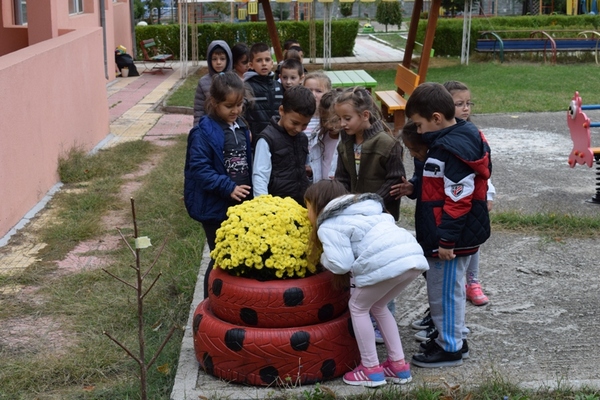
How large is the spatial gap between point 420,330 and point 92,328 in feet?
6.33

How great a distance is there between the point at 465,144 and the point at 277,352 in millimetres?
1333

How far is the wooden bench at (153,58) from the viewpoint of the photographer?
2220cm

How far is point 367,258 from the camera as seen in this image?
12.3 ft

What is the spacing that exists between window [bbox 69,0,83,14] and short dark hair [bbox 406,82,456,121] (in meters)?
14.4

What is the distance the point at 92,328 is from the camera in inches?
193

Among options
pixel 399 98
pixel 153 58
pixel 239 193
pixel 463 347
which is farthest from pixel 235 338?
pixel 153 58

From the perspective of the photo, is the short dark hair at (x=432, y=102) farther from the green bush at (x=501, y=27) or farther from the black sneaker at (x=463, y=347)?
the green bush at (x=501, y=27)

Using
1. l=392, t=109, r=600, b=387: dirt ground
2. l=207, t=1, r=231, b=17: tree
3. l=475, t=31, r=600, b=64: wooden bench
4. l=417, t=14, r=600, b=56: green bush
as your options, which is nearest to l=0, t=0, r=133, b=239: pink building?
l=392, t=109, r=600, b=387: dirt ground

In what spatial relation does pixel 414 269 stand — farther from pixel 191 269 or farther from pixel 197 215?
pixel 191 269

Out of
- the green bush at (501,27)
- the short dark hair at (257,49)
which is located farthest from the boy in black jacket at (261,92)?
the green bush at (501,27)

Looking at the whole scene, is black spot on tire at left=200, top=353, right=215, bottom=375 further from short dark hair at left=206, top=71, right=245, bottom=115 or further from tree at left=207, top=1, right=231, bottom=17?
tree at left=207, top=1, right=231, bottom=17

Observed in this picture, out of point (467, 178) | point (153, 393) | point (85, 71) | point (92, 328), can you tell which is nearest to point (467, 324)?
point (467, 178)

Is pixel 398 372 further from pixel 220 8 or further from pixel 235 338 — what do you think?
pixel 220 8

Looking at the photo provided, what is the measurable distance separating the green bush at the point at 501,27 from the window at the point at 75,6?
11.0m
